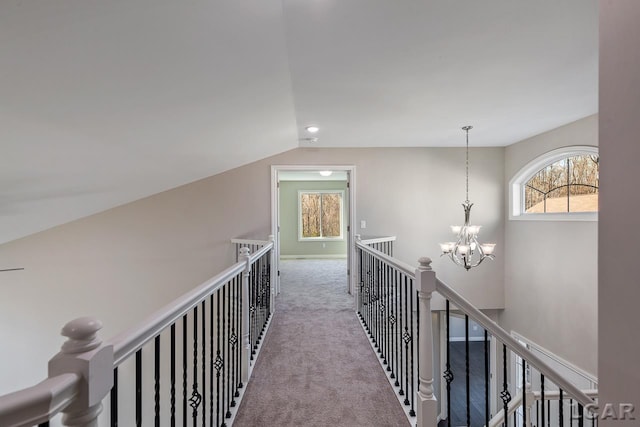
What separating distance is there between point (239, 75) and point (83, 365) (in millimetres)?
1943

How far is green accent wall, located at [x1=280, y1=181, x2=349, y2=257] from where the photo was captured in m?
8.76

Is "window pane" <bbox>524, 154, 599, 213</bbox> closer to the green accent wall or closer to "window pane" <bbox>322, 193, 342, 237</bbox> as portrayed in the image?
the green accent wall

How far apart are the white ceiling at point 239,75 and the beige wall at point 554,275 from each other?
88 centimetres

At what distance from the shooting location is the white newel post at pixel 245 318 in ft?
7.56

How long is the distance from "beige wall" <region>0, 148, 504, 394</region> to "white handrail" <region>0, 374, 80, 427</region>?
418 cm

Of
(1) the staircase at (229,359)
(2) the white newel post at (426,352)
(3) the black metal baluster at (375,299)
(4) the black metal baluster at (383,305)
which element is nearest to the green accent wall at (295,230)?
(1) the staircase at (229,359)

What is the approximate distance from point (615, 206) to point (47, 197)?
4.42 meters

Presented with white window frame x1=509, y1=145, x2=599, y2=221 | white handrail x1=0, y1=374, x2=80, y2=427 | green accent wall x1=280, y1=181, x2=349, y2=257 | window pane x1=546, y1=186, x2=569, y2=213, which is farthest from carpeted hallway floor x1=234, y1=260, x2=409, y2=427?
green accent wall x1=280, y1=181, x2=349, y2=257

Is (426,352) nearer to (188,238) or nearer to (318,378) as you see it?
(318,378)

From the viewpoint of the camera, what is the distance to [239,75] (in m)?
2.13

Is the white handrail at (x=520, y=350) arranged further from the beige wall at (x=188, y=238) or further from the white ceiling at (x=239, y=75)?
the beige wall at (x=188, y=238)

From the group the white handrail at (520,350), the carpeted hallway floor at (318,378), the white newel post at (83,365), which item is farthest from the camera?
the carpeted hallway floor at (318,378)

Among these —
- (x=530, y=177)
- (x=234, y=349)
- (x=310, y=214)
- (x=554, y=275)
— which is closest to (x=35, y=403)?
(x=234, y=349)

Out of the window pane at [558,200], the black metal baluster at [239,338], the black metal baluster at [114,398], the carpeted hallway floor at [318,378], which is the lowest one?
the carpeted hallway floor at [318,378]
